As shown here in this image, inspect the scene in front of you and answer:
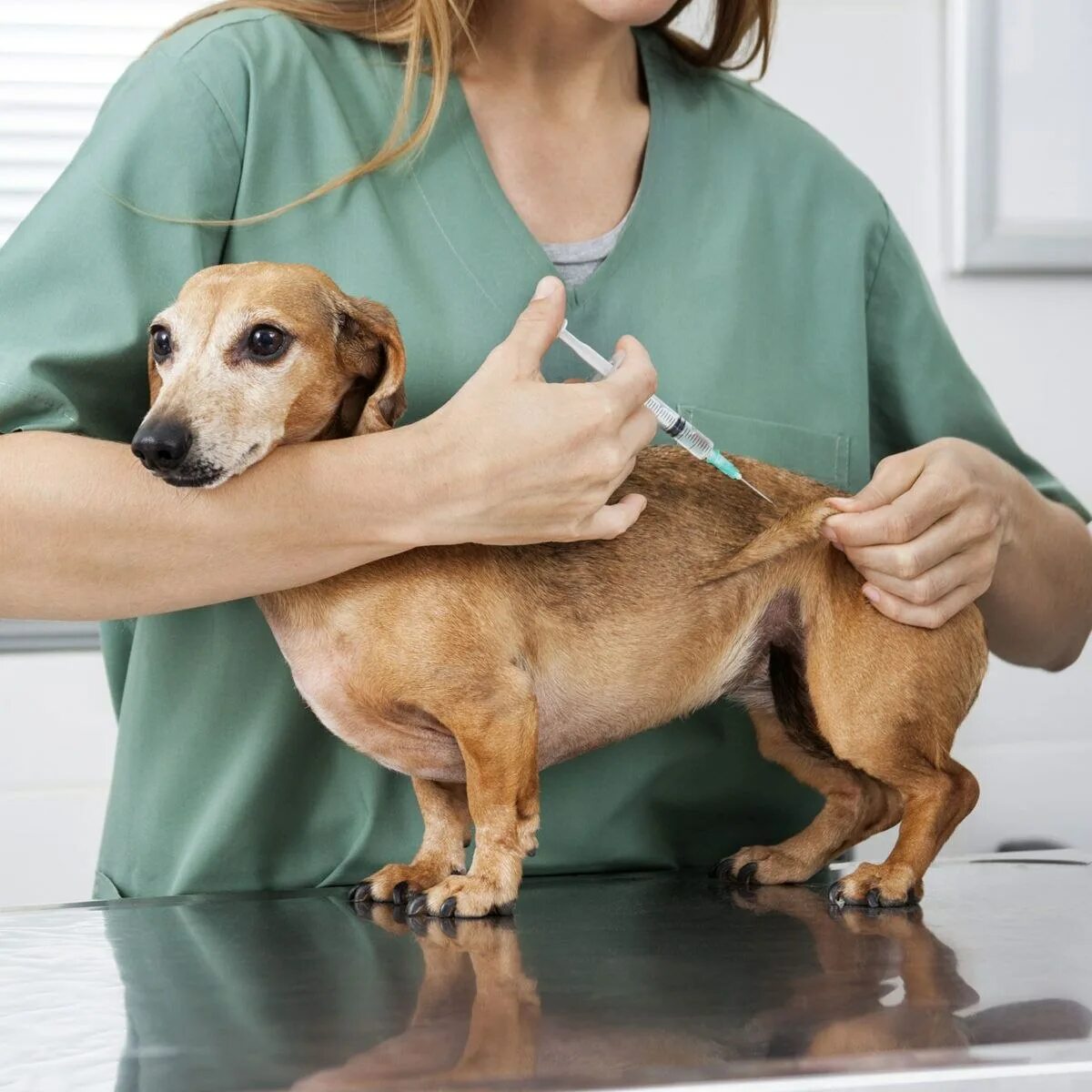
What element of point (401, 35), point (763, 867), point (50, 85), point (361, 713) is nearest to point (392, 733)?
point (361, 713)

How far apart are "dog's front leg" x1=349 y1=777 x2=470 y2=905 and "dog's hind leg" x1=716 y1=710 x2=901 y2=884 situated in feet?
0.81

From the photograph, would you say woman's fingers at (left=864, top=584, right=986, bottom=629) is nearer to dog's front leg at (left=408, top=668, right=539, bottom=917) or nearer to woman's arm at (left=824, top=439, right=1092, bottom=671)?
woman's arm at (left=824, top=439, right=1092, bottom=671)

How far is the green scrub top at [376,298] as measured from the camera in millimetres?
1040

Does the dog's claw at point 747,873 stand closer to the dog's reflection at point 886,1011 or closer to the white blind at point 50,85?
the dog's reflection at point 886,1011

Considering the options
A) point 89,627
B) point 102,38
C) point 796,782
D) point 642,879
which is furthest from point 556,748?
point 102,38

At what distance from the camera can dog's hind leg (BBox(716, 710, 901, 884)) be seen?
1165mm

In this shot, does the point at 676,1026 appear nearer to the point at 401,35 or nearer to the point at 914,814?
the point at 914,814

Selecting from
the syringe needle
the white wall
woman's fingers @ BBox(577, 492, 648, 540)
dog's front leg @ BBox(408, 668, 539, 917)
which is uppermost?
woman's fingers @ BBox(577, 492, 648, 540)

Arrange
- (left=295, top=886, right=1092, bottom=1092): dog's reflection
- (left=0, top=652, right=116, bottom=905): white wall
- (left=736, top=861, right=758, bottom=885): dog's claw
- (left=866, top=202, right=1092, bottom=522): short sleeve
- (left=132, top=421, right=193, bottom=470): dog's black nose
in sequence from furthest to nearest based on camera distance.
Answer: (left=0, top=652, right=116, bottom=905): white wall < (left=866, top=202, right=1092, bottom=522): short sleeve < (left=736, top=861, right=758, bottom=885): dog's claw < (left=132, top=421, right=193, bottom=470): dog's black nose < (left=295, top=886, right=1092, bottom=1092): dog's reflection

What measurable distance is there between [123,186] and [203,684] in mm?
413

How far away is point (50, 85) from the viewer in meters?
1.93

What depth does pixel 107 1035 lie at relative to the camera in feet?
2.21

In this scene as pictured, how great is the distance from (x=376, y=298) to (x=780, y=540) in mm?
395

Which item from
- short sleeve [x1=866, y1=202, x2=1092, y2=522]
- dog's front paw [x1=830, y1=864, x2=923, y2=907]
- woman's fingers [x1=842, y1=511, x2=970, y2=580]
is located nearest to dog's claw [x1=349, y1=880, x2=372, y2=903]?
dog's front paw [x1=830, y1=864, x2=923, y2=907]
